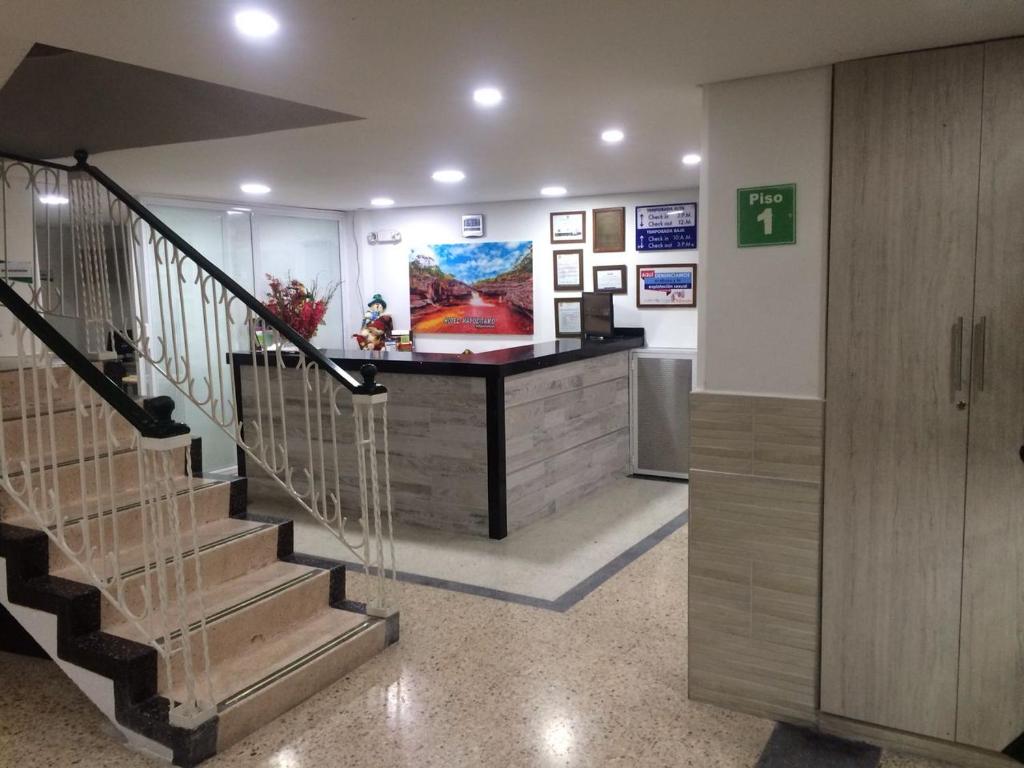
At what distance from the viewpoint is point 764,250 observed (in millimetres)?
2615

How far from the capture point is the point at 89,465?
131 inches

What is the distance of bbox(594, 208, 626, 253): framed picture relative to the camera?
250 inches

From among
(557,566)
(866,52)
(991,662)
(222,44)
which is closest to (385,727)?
(557,566)

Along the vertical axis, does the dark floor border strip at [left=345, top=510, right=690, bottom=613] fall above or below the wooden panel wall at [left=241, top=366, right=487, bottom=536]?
below

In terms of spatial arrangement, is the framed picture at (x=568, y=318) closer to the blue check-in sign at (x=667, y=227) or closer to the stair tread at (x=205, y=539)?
the blue check-in sign at (x=667, y=227)

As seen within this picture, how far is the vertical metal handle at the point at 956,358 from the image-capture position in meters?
2.34

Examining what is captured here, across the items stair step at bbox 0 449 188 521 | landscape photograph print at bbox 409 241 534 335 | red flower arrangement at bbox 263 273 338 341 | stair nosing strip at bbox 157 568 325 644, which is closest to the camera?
stair nosing strip at bbox 157 568 325 644

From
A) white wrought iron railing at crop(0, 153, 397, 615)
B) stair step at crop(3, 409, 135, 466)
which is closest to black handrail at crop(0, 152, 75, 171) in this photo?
white wrought iron railing at crop(0, 153, 397, 615)

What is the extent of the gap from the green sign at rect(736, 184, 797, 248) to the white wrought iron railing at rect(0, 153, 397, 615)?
5.02ft

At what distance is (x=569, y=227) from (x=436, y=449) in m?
2.63

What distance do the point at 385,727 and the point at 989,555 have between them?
2.01 m

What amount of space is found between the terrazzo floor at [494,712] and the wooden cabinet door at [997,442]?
14.2 inches

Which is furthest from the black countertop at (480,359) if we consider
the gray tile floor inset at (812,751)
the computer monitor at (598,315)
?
the gray tile floor inset at (812,751)

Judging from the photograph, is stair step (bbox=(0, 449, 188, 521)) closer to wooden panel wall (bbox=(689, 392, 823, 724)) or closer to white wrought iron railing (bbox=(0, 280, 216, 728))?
white wrought iron railing (bbox=(0, 280, 216, 728))
